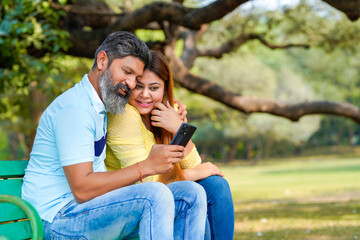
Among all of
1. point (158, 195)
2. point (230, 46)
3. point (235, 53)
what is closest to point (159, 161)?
point (158, 195)

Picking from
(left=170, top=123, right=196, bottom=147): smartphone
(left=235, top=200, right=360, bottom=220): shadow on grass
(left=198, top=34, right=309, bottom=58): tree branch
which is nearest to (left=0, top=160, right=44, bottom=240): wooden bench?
(left=170, top=123, right=196, bottom=147): smartphone

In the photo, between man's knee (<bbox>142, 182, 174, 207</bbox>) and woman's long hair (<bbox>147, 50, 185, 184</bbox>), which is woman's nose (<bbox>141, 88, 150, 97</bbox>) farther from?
man's knee (<bbox>142, 182, 174, 207</bbox>)

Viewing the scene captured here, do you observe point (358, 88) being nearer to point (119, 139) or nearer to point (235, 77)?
point (235, 77)

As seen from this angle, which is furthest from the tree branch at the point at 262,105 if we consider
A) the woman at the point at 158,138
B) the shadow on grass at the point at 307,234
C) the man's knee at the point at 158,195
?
the man's knee at the point at 158,195

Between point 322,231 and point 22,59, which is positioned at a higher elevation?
point 22,59

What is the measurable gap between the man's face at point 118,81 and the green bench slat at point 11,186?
2.20 feet

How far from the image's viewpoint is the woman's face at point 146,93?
3.42 m

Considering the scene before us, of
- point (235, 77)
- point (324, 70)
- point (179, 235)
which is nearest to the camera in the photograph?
point (179, 235)

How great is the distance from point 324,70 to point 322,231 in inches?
1534

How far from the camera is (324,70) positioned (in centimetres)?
4341

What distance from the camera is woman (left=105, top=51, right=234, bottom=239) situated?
10.3 ft

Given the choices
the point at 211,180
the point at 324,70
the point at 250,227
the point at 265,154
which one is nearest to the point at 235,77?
the point at 324,70

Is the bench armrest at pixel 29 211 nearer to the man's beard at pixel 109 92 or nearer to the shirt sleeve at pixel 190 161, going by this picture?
the man's beard at pixel 109 92

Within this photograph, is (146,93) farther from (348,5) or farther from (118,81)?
(348,5)
